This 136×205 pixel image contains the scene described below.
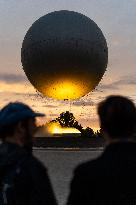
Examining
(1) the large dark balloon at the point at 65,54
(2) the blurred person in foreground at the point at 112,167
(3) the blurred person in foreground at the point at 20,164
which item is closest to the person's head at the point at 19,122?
(3) the blurred person in foreground at the point at 20,164

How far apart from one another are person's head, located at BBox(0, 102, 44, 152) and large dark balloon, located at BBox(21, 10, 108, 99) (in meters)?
26.9

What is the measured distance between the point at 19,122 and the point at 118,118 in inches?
21.4

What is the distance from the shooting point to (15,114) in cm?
269

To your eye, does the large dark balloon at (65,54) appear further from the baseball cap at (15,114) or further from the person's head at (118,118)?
the person's head at (118,118)

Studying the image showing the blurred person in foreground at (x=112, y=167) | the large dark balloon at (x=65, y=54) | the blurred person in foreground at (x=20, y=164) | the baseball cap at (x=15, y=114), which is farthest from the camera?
the large dark balloon at (x=65, y=54)

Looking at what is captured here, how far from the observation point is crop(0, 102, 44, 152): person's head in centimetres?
269

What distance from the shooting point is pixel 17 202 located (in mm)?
2633

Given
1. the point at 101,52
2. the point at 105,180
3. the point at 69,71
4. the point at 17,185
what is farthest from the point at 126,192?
the point at 101,52

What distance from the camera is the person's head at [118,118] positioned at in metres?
2.44

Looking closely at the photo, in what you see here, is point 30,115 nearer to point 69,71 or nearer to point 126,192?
point 126,192

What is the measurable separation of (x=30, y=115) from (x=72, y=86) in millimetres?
27856

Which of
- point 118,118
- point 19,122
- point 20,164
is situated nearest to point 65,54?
point 19,122

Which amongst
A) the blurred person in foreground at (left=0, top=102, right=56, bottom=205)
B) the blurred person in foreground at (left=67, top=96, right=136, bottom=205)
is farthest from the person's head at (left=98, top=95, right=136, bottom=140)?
the blurred person in foreground at (left=0, top=102, right=56, bottom=205)

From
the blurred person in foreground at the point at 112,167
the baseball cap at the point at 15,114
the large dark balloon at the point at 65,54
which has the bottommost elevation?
the blurred person in foreground at the point at 112,167
